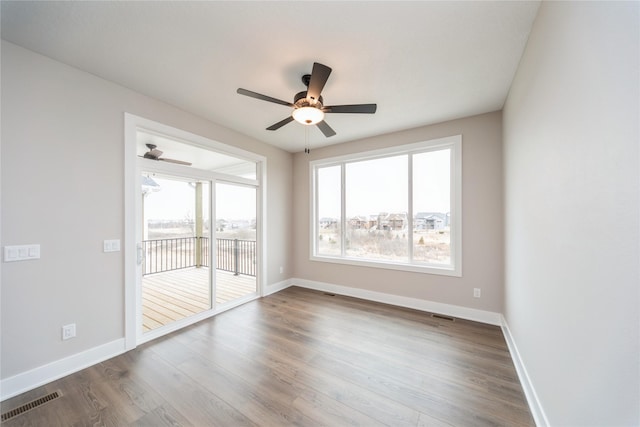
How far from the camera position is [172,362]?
7.70 feet

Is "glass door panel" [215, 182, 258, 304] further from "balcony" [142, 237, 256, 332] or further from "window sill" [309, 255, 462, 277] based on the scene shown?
"window sill" [309, 255, 462, 277]

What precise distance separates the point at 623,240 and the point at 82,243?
3.66 meters

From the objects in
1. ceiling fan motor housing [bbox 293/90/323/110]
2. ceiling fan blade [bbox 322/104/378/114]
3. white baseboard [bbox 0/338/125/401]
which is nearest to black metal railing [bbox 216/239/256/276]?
white baseboard [bbox 0/338/125/401]

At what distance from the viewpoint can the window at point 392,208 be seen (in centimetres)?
355

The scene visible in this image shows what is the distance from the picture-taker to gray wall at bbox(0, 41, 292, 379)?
6.36 ft

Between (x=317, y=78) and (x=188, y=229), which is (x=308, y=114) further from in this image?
(x=188, y=229)

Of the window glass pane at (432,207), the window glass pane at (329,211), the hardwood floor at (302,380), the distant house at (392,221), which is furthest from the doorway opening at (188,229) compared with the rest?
the window glass pane at (432,207)

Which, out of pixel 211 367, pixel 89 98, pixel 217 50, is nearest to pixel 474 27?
pixel 217 50

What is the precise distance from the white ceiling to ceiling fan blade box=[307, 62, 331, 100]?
262 millimetres

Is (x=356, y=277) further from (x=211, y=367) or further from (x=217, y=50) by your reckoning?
(x=217, y=50)

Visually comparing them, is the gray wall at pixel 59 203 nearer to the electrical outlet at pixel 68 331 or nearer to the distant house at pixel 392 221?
the electrical outlet at pixel 68 331

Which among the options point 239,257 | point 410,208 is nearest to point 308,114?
point 410,208

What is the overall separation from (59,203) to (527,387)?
4.30 m

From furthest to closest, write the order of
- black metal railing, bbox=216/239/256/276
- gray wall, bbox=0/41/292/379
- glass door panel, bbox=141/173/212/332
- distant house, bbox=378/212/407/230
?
black metal railing, bbox=216/239/256/276, distant house, bbox=378/212/407/230, glass door panel, bbox=141/173/212/332, gray wall, bbox=0/41/292/379
